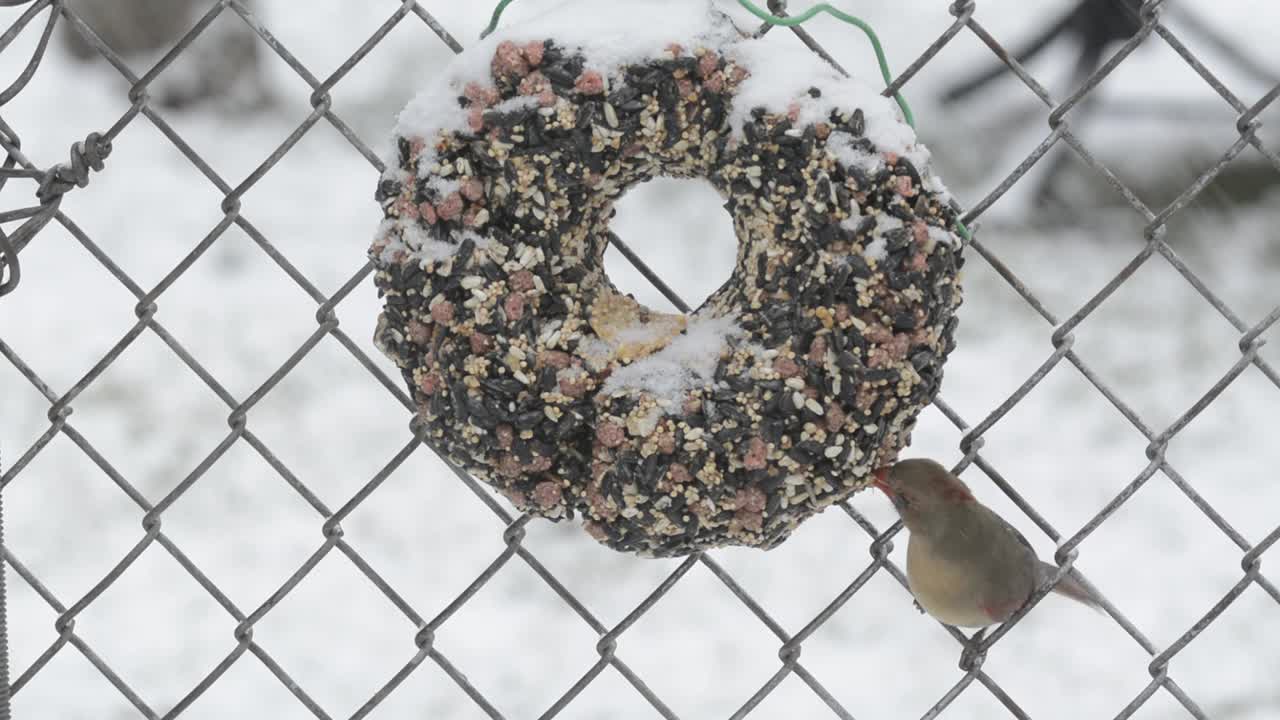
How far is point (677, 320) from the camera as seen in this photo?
1.52 m

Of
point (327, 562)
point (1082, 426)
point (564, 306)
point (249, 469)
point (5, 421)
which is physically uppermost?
point (5, 421)

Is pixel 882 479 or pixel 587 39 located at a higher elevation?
pixel 587 39

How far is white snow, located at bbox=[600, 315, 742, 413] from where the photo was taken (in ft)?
4.79

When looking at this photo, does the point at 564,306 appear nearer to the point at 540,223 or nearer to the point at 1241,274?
the point at 540,223

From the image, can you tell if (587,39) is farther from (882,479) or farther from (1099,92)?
(1099,92)

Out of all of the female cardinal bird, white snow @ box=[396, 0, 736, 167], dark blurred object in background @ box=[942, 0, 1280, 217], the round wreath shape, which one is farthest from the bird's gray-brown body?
dark blurred object in background @ box=[942, 0, 1280, 217]

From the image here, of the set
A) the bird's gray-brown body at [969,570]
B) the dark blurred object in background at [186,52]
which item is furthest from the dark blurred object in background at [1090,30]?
the bird's gray-brown body at [969,570]

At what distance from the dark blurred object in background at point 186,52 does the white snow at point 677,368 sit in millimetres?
3054

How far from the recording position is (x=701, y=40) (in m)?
1.41

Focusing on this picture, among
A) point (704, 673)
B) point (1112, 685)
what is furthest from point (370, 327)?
point (1112, 685)

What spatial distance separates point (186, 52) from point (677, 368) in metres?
3.13

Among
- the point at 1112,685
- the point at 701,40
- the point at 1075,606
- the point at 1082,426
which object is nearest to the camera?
the point at 701,40

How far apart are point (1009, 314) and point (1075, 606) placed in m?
1.04

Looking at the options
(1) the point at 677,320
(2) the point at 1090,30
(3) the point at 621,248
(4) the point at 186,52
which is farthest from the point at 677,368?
(4) the point at 186,52
